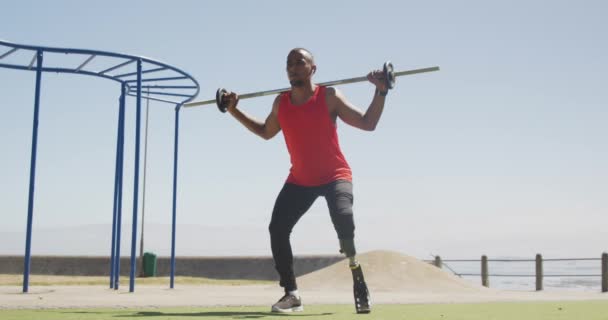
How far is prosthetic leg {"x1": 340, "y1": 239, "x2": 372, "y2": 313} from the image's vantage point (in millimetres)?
4707

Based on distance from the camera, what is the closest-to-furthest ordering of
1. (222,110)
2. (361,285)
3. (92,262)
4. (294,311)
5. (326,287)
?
(361,285) → (294,311) → (222,110) → (326,287) → (92,262)

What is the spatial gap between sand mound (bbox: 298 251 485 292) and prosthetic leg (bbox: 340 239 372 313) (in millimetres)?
5959

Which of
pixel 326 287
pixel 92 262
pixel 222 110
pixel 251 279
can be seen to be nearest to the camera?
pixel 222 110

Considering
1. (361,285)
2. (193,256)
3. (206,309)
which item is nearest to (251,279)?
(193,256)

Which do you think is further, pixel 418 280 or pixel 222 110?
pixel 418 280

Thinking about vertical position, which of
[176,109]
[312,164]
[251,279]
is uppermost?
[176,109]

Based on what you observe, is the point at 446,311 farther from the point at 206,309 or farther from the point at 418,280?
the point at 418,280

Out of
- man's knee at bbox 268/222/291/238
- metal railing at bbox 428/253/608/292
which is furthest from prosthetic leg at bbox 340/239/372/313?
metal railing at bbox 428/253/608/292

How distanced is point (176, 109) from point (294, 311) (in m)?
6.82

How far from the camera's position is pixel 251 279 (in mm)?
16422

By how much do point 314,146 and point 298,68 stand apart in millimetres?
577

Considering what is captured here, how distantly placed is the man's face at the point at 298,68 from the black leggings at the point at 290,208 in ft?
2.41

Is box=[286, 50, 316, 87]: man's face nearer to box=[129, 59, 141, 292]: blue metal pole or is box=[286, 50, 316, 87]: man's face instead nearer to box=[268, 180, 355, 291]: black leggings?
box=[268, 180, 355, 291]: black leggings

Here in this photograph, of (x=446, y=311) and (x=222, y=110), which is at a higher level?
(x=222, y=110)
